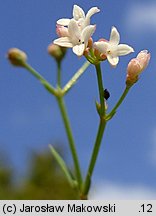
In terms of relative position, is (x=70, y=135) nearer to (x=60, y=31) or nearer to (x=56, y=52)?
(x=60, y=31)

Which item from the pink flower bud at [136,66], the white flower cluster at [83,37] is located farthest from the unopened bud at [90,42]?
the pink flower bud at [136,66]

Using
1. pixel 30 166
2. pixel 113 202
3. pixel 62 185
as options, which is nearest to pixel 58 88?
pixel 113 202

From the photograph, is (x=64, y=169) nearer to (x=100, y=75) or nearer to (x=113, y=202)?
(x=113, y=202)

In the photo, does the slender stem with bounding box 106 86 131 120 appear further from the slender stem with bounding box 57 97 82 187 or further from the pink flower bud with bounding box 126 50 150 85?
the slender stem with bounding box 57 97 82 187

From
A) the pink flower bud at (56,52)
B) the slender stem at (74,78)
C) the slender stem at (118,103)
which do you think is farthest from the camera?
the pink flower bud at (56,52)

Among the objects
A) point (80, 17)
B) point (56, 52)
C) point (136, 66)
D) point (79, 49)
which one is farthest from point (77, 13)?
point (56, 52)

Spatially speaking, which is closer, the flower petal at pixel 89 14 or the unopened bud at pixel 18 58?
the flower petal at pixel 89 14

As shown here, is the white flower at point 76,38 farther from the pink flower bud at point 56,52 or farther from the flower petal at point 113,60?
the pink flower bud at point 56,52

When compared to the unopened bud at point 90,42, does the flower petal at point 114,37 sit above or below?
above

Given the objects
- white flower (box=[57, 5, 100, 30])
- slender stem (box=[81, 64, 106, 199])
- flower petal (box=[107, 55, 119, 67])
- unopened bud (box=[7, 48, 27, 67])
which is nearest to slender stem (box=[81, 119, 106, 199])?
slender stem (box=[81, 64, 106, 199])
